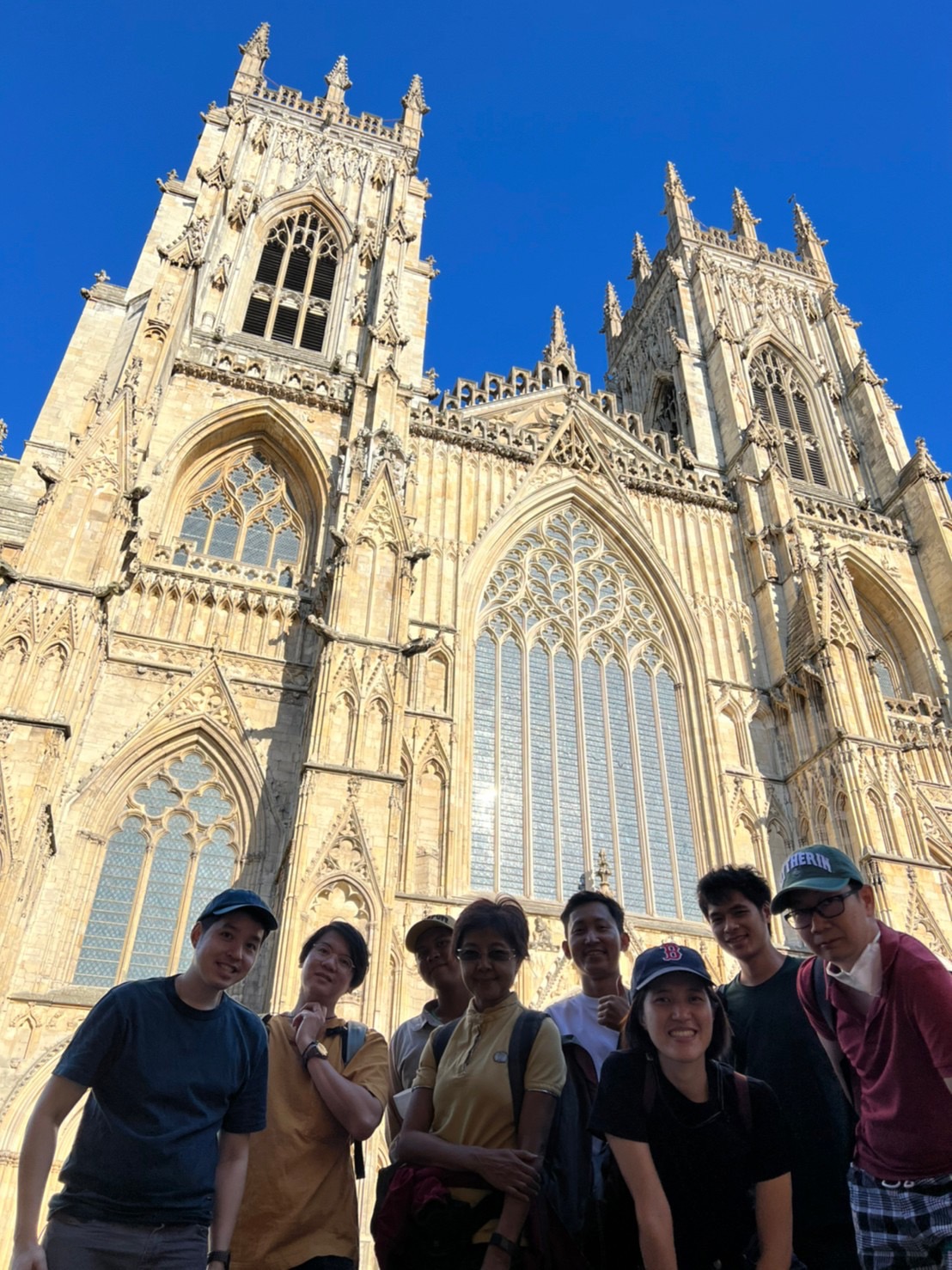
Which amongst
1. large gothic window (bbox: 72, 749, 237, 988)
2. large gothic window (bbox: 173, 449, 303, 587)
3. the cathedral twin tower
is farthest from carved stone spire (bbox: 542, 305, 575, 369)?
large gothic window (bbox: 72, 749, 237, 988)

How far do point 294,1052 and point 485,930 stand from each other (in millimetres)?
979

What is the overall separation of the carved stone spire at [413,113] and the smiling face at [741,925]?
84.3 feet

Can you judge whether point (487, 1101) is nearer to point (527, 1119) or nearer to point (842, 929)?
point (527, 1119)

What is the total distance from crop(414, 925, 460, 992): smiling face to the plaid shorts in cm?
214

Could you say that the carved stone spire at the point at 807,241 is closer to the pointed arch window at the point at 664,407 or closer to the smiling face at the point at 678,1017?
the pointed arch window at the point at 664,407

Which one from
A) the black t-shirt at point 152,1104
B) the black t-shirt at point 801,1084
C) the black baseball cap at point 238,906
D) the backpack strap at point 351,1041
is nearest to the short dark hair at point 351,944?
the backpack strap at point 351,1041

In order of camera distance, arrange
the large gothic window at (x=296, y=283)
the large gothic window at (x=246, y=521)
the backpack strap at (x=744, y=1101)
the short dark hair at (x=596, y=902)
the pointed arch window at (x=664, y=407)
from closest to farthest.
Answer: the backpack strap at (x=744, y=1101) < the short dark hair at (x=596, y=902) < the large gothic window at (x=246, y=521) < the large gothic window at (x=296, y=283) < the pointed arch window at (x=664, y=407)

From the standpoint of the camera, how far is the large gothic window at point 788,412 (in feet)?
75.5

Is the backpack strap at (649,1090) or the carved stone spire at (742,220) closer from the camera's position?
the backpack strap at (649,1090)

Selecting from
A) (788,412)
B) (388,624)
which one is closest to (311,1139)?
Result: (388,624)

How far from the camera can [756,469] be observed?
2034 cm

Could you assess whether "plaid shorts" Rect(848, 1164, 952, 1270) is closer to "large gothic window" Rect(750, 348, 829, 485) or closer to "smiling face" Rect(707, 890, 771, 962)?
"smiling face" Rect(707, 890, 771, 962)

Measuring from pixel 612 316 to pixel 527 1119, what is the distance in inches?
1299

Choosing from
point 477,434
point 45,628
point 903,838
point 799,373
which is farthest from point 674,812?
point 799,373
